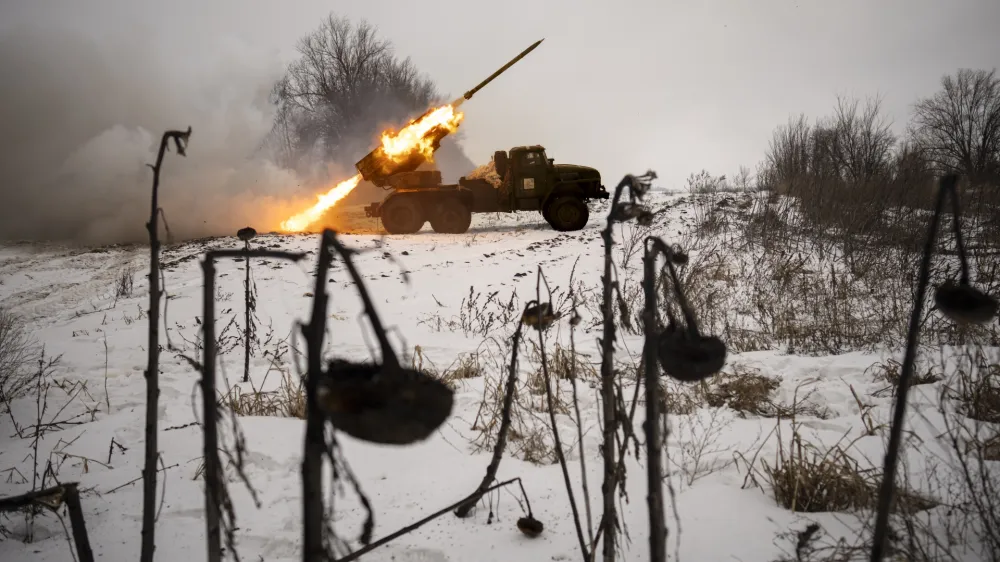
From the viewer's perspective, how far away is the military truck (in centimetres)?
1326

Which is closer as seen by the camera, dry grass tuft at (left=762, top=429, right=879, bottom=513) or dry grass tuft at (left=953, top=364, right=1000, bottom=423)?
dry grass tuft at (left=762, top=429, right=879, bottom=513)

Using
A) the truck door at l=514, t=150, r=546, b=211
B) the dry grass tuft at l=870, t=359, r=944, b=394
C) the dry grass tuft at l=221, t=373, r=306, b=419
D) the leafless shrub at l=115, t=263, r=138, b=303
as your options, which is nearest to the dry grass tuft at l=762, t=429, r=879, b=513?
the dry grass tuft at l=870, t=359, r=944, b=394

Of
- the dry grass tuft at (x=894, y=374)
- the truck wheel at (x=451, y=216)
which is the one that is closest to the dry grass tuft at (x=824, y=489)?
the dry grass tuft at (x=894, y=374)

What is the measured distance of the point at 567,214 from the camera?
13.3 meters

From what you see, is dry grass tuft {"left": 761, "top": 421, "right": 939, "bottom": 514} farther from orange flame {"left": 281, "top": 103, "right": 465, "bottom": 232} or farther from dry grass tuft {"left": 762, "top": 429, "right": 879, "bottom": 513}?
orange flame {"left": 281, "top": 103, "right": 465, "bottom": 232}

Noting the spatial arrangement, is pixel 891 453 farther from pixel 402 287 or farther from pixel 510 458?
pixel 402 287

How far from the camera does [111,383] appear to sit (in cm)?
415

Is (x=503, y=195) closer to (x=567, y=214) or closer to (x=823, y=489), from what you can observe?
(x=567, y=214)

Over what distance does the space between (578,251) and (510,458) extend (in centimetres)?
820

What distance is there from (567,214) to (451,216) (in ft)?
9.50

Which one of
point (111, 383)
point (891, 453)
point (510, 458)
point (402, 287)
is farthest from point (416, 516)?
point (402, 287)

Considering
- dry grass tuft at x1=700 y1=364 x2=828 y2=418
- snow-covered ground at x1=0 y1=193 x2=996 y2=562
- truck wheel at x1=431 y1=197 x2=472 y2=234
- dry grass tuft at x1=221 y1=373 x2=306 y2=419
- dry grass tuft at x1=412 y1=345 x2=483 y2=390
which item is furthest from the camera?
truck wheel at x1=431 y1=197 x2=472 y2=234

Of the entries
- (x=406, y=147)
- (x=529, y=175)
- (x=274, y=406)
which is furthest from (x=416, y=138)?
(x=274, y=406)

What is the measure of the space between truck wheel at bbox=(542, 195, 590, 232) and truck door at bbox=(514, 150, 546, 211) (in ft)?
1.70
